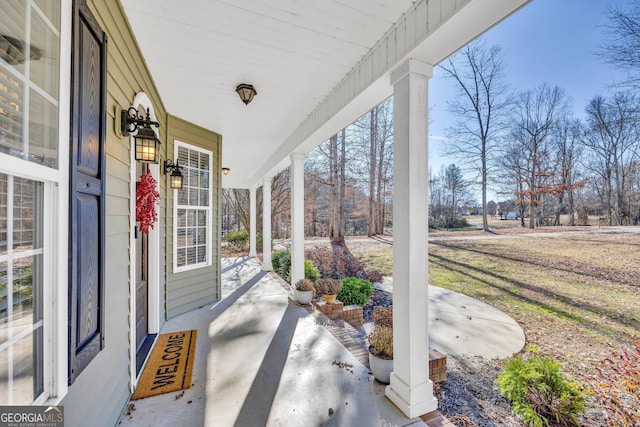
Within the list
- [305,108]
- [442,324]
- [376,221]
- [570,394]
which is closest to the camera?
[570,394]

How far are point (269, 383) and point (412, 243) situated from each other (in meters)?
1.88

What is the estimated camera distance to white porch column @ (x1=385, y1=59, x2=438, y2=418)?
2012mm

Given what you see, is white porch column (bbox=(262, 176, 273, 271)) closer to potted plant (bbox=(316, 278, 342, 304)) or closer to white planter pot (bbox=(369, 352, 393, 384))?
potted plant (bbox=(316, 278, 342, 304))

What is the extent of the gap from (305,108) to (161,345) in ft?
11.8

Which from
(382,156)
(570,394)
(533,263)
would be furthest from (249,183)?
(570,394)

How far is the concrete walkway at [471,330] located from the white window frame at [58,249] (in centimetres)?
372

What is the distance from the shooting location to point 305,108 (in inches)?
144

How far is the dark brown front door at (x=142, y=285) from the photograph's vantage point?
3.02 meters

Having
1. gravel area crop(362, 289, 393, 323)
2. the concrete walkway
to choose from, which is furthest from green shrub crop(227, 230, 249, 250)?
the concrete walkway

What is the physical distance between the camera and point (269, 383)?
2461 mm

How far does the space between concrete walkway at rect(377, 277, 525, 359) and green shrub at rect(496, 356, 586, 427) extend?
122 cm

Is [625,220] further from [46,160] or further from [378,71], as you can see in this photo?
[46,160]

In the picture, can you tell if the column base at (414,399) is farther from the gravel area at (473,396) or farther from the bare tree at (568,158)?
the bare tree at (568,158)

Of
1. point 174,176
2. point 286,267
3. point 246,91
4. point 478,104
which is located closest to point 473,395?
point 246,91
